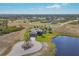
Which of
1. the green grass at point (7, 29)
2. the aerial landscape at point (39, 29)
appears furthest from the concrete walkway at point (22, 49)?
the green grass at point (7, 29)

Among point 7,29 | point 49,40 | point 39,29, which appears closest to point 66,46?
point 49,40

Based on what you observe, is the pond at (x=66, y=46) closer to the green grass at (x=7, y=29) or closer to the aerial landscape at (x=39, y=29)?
the aerial landscape at (x=39, y=29)

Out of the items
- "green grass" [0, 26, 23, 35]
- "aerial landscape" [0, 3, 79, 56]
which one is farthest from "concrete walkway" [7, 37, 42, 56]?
"green grass" [0, 26, 23, 35]

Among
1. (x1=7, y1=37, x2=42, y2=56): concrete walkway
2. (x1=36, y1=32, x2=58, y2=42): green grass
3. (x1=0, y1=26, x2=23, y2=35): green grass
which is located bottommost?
(x1=7, y1=37, x2=42, y2=56): concrete walkway

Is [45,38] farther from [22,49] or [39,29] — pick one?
[22,49]

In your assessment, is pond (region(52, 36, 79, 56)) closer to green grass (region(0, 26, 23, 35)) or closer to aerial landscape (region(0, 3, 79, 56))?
aerial landscape (region(0, 3, 79, 56))

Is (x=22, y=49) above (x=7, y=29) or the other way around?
the other way around

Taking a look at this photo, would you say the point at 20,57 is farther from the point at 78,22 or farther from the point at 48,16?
the point at 78,22

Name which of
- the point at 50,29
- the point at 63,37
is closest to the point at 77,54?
the point at 63,37
